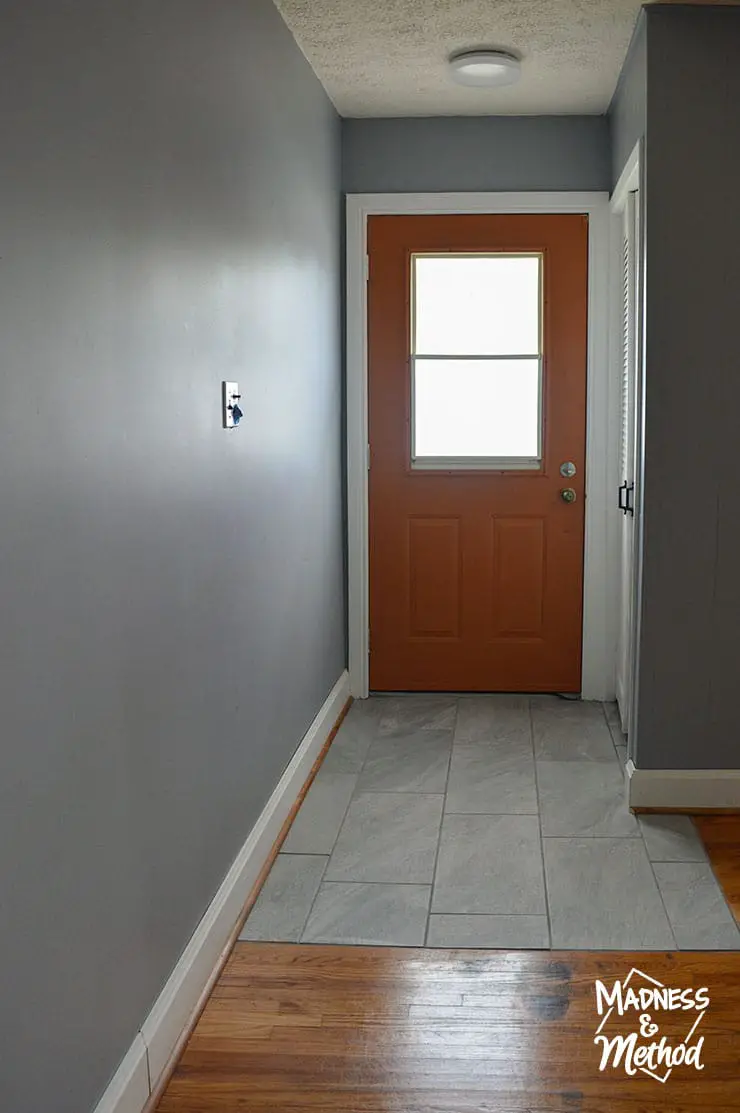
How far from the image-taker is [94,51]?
1.85 metres

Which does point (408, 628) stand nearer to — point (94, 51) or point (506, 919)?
point (506, 919)

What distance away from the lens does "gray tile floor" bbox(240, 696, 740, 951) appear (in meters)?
2.85

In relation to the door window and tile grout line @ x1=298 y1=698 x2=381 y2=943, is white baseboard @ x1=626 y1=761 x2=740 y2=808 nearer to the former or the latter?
tile grout line @ x1=298 y1=698 x2=381 y2=943

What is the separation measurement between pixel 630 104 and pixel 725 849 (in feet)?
7.95

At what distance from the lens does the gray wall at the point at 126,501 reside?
1579 mm

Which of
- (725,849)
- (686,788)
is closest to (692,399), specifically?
(686,788)

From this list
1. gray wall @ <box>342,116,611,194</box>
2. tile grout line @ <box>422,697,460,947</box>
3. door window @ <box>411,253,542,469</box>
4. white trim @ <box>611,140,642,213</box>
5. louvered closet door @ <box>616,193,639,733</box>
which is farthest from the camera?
door window @ <box>411,253,542,469</box>

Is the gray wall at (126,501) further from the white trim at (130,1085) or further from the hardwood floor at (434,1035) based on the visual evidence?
the hardwood floor at (434,1035)

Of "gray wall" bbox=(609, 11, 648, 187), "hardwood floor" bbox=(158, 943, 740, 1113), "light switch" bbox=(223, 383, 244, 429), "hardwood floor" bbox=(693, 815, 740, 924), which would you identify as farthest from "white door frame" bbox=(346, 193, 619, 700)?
"hardwood floor" bbox=(158, 943, 740, 1113)

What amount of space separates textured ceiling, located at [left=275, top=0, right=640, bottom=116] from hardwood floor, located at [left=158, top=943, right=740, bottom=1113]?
8.69ft

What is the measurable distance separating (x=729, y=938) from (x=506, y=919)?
533 mm

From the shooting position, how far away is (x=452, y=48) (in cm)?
388

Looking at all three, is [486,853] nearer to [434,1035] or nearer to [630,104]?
[434,1035]

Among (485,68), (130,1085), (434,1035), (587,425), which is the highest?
(485,68)
